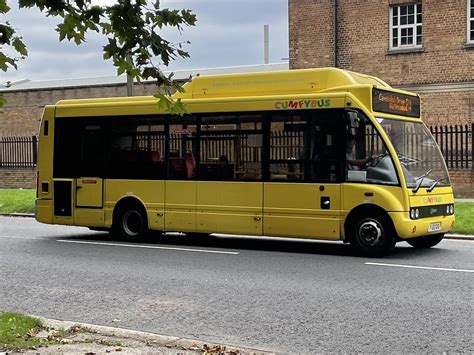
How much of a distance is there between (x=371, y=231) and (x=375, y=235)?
0.30 feet

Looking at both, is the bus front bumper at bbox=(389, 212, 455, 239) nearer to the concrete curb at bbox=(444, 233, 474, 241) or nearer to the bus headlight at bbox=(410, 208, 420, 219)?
the bus headlight at bbox=(410, 208, 420, 219)

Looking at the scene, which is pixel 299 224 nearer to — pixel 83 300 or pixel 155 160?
pixel 155 160

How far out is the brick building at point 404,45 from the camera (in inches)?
1016

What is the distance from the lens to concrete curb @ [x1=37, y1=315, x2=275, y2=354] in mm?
6027

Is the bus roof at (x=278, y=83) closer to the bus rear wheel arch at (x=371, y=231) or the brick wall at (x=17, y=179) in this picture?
the bus rear wheel arch at (x=371, y=231)

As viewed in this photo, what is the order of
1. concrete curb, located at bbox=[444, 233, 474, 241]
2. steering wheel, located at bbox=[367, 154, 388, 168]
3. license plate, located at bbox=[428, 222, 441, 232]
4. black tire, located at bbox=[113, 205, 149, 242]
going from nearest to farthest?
steering wheel, located at bbox=[367, 154, 388, 168] < license plate, located at bbox=[428, 222, 441, 232] < black tire, located at bbox=[113, 205, 149, 242] < concrete curb, located at bbox=[444, 233, 474, 241]

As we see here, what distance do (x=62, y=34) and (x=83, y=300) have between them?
381 cm

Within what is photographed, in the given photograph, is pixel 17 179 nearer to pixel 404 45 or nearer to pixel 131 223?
pixel 404 45

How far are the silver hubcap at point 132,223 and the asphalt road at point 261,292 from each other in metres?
0.58

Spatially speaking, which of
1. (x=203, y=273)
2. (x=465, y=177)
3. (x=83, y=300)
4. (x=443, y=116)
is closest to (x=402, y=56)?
(x=443, y=116)

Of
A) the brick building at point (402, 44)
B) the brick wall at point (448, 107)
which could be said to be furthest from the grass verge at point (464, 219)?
the brick building at point (402, 44)

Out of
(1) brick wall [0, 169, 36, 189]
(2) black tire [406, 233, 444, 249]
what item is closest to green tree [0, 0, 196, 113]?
(2) black tire [406, 233, 444, 249]

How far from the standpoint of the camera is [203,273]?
10.2 m

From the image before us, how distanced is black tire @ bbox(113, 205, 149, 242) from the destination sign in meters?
4.99
